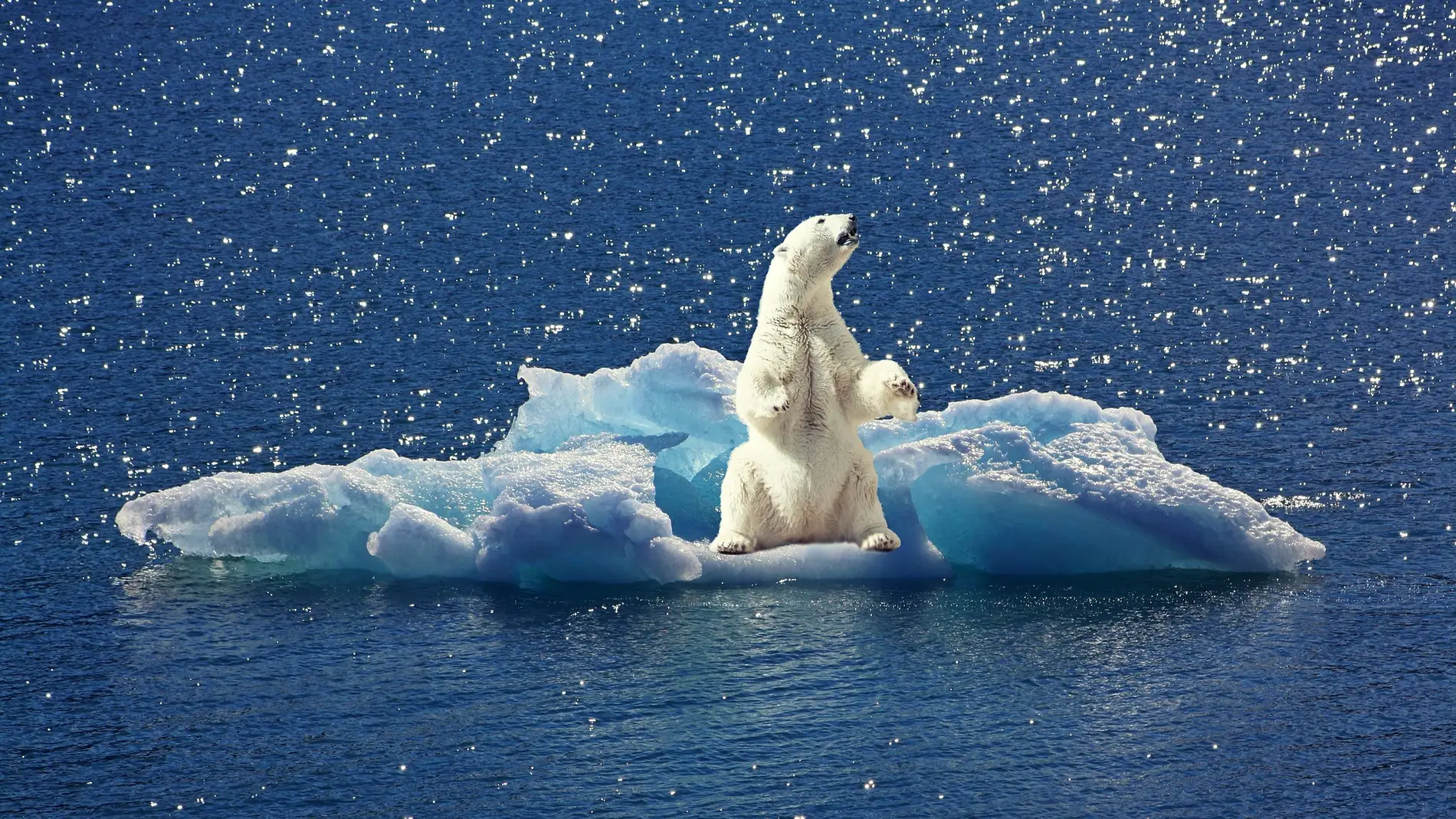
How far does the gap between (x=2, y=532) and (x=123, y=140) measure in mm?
17869

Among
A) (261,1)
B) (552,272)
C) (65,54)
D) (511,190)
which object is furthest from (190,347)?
(261,1)

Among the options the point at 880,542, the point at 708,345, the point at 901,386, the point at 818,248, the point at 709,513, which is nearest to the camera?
the point at 901,386

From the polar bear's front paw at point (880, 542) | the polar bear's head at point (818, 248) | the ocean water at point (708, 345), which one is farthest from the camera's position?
the polar bear's front paw at point (880, 542)

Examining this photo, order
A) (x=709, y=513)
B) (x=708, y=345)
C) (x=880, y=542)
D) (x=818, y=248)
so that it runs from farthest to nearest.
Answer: (x=708, y=345) → (x=709, y=513) → (x=880, y=542) → (x=818, y=248)

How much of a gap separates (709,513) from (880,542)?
188cm

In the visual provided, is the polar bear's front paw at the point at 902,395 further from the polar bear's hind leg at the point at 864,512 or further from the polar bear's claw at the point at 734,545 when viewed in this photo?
the polar bear's claw at the point at 734,545

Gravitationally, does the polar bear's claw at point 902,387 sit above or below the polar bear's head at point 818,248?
below

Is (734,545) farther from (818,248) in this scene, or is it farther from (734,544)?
(818,248)

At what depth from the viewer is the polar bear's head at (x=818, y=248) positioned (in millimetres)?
16422

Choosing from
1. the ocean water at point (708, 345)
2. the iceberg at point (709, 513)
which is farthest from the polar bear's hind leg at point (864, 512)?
the ocean water at point (708, 345)

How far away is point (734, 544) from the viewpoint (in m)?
16.7

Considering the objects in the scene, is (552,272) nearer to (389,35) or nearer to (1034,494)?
(1034,494)

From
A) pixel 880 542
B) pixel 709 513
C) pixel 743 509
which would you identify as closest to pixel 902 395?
pixel 880 542

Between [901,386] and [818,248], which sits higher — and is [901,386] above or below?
below
